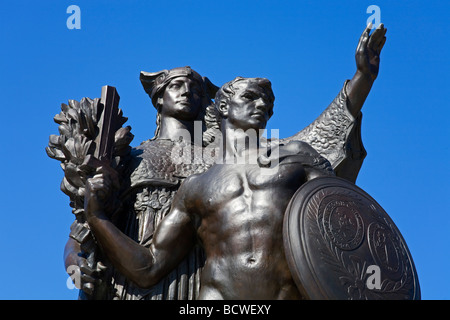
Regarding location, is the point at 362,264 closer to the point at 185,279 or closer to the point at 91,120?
the point at 185,279

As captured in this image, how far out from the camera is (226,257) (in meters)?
7.61

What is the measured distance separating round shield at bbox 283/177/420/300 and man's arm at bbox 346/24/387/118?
1.87m

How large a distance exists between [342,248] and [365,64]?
2706 millimetres

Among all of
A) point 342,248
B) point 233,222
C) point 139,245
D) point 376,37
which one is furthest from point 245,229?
point 376,37

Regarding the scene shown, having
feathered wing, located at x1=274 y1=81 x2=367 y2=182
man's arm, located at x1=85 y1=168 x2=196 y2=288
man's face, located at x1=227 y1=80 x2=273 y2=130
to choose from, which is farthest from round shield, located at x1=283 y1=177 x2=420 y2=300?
feathered wing, located at x1=274 y1=81 x2=367 y2=182

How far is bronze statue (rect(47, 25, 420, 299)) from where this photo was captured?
24.8ft

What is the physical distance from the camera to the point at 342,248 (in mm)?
7203

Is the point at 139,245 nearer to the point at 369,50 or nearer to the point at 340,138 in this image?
the point at 340,138

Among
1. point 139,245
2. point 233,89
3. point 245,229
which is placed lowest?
point 245,229

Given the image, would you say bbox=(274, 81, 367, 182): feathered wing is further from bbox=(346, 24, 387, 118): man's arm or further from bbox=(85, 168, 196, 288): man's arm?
bbox=(85, 168, 196, 288): man's arm

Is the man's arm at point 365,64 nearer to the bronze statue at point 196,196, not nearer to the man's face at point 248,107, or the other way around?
the bronze statue at point 196,196

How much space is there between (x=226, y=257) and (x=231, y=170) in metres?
1.01
